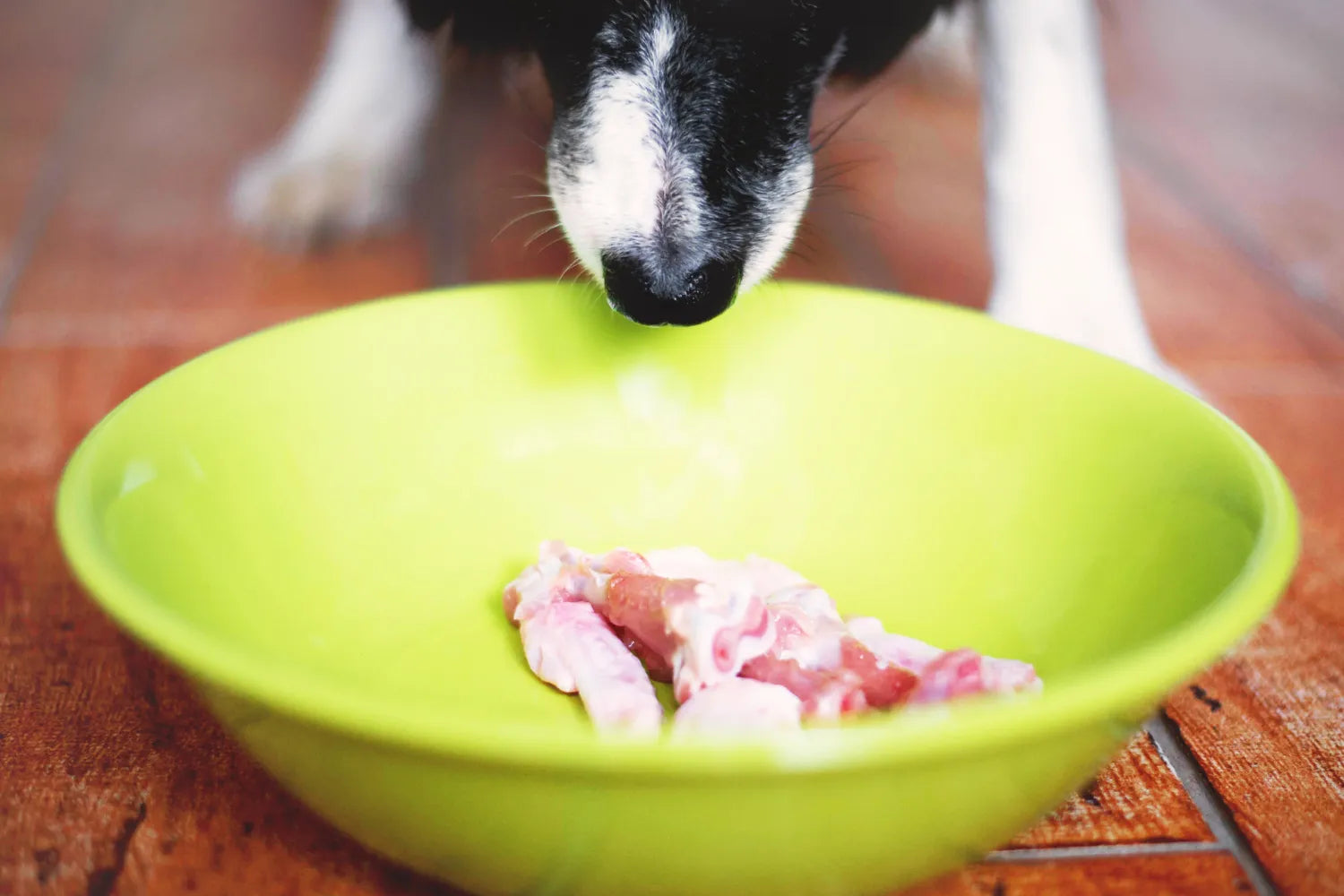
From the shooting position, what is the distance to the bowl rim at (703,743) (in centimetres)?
36

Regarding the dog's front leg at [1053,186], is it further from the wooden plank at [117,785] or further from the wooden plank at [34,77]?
the wooden plank at [34,77]

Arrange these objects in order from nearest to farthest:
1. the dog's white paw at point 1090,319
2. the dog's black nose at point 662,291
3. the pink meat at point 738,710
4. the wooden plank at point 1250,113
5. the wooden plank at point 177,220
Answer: the pink meat at point 738,710 → the dog's black nose at point 662,291 → the dog's white paw at point 1090,319 → the wooden plank at point 177,220 → the wooden plank at point 1250,113

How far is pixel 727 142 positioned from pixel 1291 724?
0.45 meters

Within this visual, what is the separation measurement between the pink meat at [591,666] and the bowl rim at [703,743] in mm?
167

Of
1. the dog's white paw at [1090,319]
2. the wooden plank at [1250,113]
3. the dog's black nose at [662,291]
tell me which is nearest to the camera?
the dog's black nose at [662,291]

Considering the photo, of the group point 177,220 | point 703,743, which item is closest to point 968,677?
point 703,743

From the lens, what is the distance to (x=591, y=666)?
1.93ft

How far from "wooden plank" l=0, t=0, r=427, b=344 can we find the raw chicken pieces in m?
0.71

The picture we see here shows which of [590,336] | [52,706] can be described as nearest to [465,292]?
[590,336]

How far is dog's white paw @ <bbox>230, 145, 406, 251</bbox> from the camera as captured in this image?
140 centimetres

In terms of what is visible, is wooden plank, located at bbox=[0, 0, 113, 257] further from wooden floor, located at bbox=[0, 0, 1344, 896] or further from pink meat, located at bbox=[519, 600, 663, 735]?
pink meat, located at bbox=[519, 600, 663, 735]

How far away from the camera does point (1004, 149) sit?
112cm

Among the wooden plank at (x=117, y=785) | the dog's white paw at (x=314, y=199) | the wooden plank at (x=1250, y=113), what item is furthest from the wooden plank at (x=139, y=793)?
the wooden plank at (x=1250, y=113)

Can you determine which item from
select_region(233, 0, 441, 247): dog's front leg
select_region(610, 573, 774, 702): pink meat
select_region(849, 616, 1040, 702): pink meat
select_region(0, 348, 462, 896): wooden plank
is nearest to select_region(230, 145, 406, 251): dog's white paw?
select_region(233, 0, 441, 247): dog's front leg
